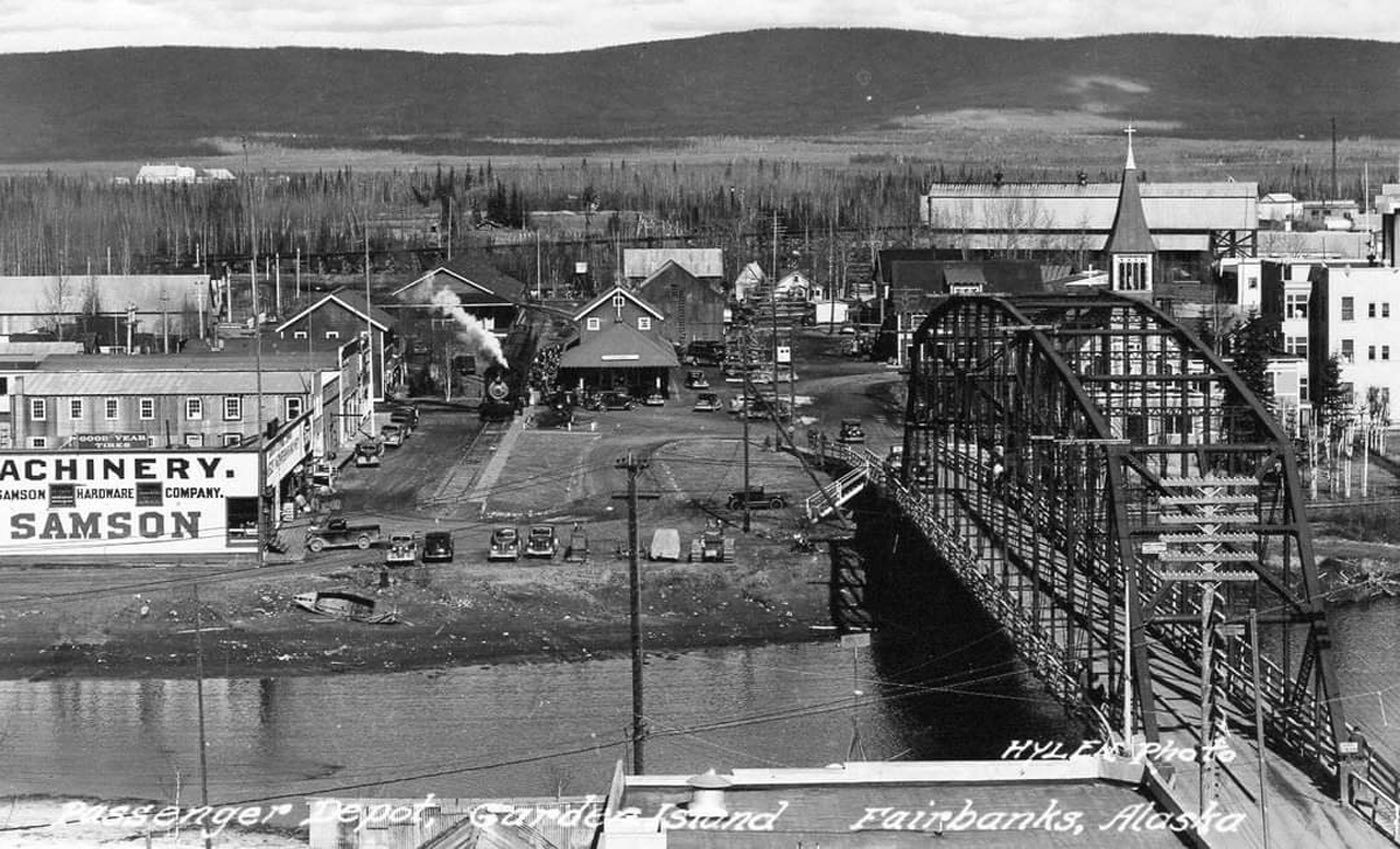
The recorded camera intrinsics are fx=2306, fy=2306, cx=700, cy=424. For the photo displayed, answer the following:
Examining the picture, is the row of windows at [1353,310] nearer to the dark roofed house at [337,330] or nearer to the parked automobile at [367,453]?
the parked automobile at [367,453]

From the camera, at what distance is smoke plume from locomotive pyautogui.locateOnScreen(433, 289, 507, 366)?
78500 mm

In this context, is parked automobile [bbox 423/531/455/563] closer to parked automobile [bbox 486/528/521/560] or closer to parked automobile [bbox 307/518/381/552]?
parked automobile [bbox 486/528/521/560]

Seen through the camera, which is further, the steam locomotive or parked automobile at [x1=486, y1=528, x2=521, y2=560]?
the steam locomotive

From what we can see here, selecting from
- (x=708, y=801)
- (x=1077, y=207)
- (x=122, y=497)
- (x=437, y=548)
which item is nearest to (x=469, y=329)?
(x=122, y=497)

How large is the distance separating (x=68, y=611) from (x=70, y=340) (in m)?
37.3

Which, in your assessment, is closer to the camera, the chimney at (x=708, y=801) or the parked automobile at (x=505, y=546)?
the chimney at (x=708, y=801)

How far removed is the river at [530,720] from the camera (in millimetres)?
34562

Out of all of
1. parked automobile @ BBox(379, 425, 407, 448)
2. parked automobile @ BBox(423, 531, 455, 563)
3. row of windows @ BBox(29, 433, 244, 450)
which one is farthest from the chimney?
parked automobile @ BBox(379, 425, 407, 448)

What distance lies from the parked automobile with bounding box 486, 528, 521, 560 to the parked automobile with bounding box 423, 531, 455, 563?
888 mm

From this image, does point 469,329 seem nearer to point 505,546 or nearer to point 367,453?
point 367,453

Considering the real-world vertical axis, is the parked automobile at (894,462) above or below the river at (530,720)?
above

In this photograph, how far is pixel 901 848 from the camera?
865 inches

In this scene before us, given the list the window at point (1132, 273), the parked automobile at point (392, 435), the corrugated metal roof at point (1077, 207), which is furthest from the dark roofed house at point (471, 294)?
the corrugated metal roof at point (1077, 207)

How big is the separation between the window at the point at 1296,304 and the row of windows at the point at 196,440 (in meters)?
32.9
